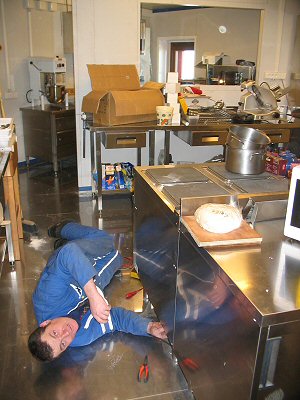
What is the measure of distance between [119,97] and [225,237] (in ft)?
7.46

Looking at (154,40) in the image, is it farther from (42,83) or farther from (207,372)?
(207,372)

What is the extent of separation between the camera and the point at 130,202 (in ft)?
12.6

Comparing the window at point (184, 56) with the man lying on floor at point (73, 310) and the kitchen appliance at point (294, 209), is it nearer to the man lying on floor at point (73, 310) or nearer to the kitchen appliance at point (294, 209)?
the man lying on floor at point (73, 310)

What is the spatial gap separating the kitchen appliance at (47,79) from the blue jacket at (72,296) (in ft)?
10.6

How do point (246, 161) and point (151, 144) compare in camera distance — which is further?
point (151, 144)

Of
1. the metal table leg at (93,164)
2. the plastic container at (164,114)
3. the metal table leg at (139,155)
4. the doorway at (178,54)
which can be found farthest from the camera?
the doorway at (178,54)

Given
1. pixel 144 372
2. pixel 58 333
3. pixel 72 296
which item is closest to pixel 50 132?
pixel 72 296

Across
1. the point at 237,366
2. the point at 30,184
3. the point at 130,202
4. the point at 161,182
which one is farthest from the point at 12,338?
the point at 30,184

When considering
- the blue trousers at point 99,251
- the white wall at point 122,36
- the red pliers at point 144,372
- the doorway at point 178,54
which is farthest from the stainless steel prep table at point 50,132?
the red pliers at point 144,372

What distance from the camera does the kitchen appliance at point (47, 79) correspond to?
451 centimetres

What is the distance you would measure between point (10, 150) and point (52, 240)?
856 mm

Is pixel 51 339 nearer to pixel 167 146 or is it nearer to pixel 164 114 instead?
pixel 164 114

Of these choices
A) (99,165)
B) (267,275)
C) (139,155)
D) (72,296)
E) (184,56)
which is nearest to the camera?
(267,275)

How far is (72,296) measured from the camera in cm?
193
